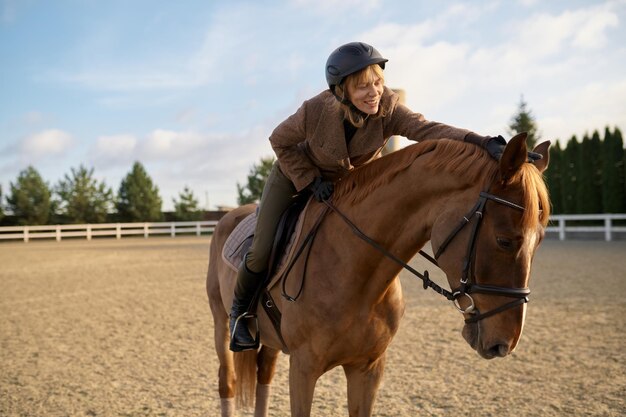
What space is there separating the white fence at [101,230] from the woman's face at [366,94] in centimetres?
3255

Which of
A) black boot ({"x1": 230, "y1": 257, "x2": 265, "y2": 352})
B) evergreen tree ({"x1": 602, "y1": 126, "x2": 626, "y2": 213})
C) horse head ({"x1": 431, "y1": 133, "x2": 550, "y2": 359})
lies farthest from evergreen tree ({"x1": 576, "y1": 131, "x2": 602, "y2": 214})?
horse head ({"x1": 431, "y1": 133, "x2": 550, "y2": 359})

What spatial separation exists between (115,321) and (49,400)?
12.4 feet

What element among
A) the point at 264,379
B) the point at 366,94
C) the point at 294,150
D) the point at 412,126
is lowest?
the point at 264,379

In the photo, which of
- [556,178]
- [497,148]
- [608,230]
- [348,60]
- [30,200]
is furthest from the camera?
[30,200]

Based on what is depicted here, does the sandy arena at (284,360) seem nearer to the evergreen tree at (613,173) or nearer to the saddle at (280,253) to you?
the saddle at (280,253)

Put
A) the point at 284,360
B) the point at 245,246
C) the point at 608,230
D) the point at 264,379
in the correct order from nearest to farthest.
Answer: the point at 245,246 < the point at 264,379 < the point at 284,360 < the point at 608,230

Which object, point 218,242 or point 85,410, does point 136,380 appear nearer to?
point 85,410

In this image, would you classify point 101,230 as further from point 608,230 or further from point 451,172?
point 451,172

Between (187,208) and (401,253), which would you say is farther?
(187,208)

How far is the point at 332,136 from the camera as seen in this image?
2.80 m

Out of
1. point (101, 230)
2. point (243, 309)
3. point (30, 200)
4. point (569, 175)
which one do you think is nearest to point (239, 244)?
point (243, 309)

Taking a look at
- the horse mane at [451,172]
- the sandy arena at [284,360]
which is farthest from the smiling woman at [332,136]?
the sandy arena at [284,360]

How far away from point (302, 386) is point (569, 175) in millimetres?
29923

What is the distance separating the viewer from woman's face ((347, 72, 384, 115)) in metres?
2.66
